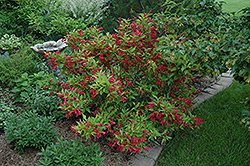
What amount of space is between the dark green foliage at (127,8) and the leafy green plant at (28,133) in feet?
9.31

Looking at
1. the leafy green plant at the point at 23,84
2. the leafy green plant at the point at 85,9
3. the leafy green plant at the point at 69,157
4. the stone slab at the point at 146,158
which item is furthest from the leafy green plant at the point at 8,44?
the stone slab at the point at 146,158

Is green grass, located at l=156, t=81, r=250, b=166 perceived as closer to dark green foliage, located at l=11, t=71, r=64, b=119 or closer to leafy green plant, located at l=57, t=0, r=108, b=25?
dark green foliage, located at l=11, t=71, r=64, b=119

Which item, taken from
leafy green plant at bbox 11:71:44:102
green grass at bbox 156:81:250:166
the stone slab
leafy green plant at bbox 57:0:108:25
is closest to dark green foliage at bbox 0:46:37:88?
leafy green plant at bbox 11:71:44:102

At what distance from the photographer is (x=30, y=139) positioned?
229 centimetres

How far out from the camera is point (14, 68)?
3457 mm

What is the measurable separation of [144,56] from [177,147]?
1.31m

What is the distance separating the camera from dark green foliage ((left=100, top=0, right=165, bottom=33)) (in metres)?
4.46

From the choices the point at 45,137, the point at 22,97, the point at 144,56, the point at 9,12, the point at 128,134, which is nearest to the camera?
the point at 128,134

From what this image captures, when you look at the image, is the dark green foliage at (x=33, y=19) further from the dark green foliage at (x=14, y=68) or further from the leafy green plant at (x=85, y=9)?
the dark green foliage at (x=14, y=68)

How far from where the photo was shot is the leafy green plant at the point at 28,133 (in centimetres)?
230

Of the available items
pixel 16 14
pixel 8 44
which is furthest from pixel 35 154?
pixel 16 14

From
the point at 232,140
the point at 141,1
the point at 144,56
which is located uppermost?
the point at 141,1

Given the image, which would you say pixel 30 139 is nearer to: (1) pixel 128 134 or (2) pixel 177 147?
(1) pixel 128 134

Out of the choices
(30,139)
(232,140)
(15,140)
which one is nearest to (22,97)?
(15,140)
